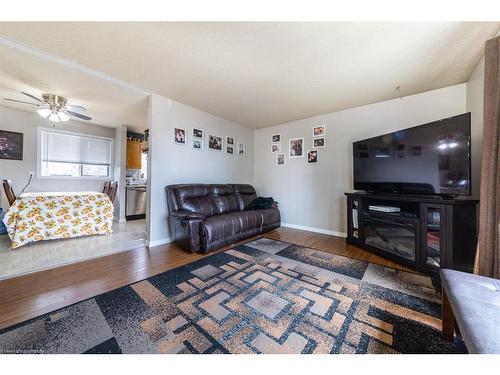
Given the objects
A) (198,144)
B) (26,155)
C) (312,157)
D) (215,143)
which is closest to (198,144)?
(198,144)

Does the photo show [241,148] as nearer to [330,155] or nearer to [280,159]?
[280,159]

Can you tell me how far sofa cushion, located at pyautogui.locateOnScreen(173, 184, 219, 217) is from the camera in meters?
2.94

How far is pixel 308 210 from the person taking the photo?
152 inches

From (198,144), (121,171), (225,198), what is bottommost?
(225,198)

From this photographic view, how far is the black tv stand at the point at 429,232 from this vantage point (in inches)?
74.6

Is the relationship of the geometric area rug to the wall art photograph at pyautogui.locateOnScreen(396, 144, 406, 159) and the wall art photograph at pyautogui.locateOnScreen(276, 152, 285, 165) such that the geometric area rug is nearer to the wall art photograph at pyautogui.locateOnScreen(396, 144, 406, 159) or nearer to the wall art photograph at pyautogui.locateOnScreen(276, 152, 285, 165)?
the wall art photograph at pyautogui.locateOnScreen(396, 144, 406, 159)

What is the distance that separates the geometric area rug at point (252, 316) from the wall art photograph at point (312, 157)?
222 cm

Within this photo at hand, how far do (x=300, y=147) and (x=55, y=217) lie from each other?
4.42 m

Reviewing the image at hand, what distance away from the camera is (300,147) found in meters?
3.98

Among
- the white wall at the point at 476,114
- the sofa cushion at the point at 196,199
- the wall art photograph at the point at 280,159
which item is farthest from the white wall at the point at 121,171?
the white wall at the point at 476,114

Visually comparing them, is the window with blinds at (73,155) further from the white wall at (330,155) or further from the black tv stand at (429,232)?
the black tv stand at (429,232)

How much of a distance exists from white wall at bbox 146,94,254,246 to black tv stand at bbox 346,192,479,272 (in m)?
2.81

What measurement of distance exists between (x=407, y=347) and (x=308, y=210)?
2.81 metres
